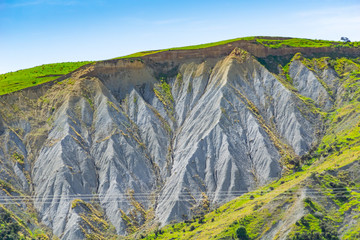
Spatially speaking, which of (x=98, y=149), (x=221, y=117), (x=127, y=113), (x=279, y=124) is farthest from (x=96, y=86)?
(x=279, y=124)

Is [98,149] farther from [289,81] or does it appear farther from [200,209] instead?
[289,81]

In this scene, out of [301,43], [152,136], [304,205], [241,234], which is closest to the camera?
[241,234]

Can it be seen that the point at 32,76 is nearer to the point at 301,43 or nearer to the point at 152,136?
the point at 152,136

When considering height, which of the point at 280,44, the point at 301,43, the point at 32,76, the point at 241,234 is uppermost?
the point at 280,44

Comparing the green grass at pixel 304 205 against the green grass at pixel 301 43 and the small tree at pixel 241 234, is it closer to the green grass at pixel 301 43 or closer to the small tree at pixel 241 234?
the small tree at pixel 241 234

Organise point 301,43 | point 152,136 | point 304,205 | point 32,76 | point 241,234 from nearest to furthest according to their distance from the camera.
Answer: point 241,234, point 304,205, point 152,136, point 32,76, point 301,43

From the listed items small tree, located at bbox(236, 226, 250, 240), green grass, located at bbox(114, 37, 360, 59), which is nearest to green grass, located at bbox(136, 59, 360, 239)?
small tree, located at bbox(236, 226, 250, 240)

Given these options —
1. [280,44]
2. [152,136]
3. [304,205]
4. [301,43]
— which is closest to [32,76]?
[152,136]
